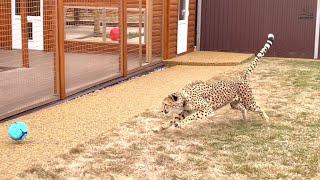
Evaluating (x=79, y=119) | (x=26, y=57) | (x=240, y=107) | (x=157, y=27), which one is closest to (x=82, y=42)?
(x=26, y=57)

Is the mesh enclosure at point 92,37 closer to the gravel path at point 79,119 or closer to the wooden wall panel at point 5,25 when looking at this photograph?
the gravel path at point 79,119

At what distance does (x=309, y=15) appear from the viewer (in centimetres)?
1329

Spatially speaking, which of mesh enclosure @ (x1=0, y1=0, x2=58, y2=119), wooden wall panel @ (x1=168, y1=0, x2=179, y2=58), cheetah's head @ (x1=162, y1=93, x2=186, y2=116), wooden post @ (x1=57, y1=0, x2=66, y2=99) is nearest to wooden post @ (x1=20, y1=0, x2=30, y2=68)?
mesh enclosure @ (x1=0, y1=0, x2=58, y2=119)

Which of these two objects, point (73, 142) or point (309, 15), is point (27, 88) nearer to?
point (73, 142)

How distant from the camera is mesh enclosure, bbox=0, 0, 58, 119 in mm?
7422

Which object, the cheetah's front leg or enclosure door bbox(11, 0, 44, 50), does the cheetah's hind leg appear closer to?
the cheetah's front leg

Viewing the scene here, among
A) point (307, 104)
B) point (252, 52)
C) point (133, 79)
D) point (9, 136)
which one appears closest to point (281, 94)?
point (307, 104)

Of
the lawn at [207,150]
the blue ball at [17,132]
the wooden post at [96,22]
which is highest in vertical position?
the wooden post at [96,22]

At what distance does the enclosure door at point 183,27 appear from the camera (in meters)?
12.7

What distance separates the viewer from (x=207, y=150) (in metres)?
5.43

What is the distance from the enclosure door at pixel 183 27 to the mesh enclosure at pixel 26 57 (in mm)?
2996

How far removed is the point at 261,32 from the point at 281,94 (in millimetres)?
5484

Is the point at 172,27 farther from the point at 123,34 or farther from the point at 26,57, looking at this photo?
the point at 26,57

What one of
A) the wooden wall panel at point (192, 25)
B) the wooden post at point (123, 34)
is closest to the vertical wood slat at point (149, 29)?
the wooden post at point (123, 34)
